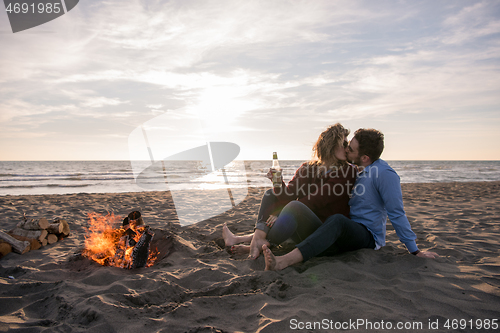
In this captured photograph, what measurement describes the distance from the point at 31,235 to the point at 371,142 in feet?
16.2

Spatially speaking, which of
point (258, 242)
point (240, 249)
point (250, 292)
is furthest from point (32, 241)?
point (250, 292)

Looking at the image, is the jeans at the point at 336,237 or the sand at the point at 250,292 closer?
the sand at the point at 250,292

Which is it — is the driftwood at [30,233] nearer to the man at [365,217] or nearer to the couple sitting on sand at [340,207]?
the couple sitting on sand at [340,207]

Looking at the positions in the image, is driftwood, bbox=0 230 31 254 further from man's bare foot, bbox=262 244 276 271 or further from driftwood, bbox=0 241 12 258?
man's bare foot, bbox=262 244 276 271

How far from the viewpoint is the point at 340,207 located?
10.5 ft

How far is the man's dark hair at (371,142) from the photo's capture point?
3018mm

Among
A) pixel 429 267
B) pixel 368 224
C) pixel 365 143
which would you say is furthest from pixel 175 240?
pixel 429 267

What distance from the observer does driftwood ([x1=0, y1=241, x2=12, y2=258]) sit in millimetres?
3469

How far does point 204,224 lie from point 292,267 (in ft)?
9.77

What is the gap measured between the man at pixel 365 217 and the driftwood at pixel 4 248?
3.53m

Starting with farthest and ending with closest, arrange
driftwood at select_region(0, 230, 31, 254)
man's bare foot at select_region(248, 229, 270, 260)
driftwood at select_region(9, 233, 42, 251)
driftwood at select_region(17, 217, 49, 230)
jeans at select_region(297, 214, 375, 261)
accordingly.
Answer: driftwood at select_region(17, 217, 49, 230), driftwood at select_region(9, 233, 42, 251), driftwood at select_region(0, 230, 31, 254), man's bare foot at select_region(248, 229, 270, 260), jeans at select_region(297, 214, 375, 261)

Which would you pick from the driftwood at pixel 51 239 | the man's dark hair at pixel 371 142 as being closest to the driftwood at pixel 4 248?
the driftwood at pixel 51 239

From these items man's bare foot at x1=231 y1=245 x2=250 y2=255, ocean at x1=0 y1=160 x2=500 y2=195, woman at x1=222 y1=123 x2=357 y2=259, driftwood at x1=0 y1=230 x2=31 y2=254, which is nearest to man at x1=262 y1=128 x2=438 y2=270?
woman at x1=222 y1=123 x2=357 y2=259

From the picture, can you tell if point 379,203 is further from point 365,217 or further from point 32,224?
point 32,224
